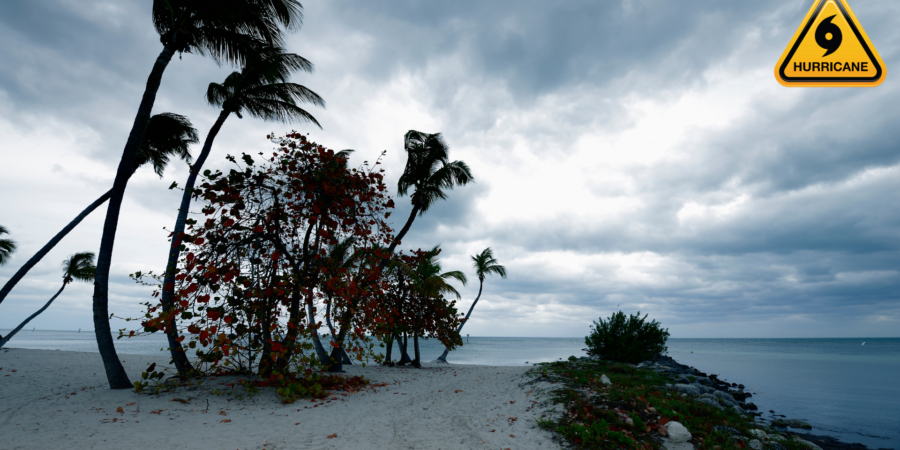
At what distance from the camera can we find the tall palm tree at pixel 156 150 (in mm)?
10531

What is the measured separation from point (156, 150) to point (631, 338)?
22.8 m

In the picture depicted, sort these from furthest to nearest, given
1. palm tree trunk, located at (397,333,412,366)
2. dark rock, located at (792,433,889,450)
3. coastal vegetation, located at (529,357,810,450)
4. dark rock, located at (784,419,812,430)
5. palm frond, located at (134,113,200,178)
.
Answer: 1. palm tree trunk, located at (397,333,412,366)
2. palm frond, located at (134,113,200,178)
3. dark rock, located at (784,419,812,430)
4. dark rock, located at (792,433,889,450)
5. coastal vegetation, located at (529,357,810,450)

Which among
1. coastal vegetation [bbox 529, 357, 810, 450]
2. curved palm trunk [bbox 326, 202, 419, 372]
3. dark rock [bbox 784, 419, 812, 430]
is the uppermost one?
curved palm trunk [bbox 326, 202, 419, 372]

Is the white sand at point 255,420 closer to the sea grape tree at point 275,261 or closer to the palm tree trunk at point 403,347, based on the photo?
the sea grape tree at point 275,261

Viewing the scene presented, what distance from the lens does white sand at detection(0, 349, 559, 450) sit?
5855mm

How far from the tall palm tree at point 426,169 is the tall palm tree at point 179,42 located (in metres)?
6.60

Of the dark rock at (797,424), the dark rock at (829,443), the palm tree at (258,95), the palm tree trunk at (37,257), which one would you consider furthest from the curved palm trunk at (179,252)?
the dark rock at (797,424)

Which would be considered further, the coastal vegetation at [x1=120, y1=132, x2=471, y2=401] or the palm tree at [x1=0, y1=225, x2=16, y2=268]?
the palm tree at [x1=0, y1=225, x2=16, y2=268]

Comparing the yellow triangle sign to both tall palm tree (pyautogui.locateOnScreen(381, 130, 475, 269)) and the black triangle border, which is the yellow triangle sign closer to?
the black triangle border

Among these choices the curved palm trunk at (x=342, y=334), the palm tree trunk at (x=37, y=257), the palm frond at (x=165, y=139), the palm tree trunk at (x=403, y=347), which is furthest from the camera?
the palm tree trunk at (x=403, y=347)

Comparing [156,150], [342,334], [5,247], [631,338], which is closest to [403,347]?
[342,334]

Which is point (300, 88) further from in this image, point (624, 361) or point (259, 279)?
point (624, 361)

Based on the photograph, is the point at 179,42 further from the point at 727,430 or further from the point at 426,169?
the point at 727,430

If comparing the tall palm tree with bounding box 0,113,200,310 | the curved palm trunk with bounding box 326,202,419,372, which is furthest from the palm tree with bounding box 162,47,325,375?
the curved palm trunk with bounding box 326,202,419,372
